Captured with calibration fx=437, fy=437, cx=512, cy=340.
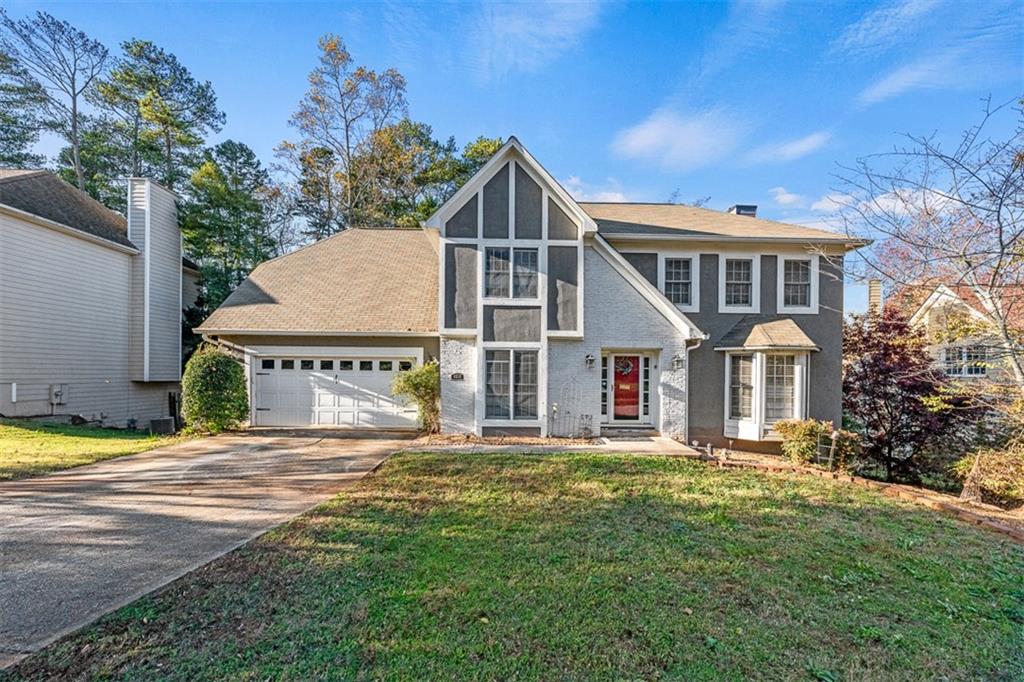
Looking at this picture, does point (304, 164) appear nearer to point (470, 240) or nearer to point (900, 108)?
point (470, 240)

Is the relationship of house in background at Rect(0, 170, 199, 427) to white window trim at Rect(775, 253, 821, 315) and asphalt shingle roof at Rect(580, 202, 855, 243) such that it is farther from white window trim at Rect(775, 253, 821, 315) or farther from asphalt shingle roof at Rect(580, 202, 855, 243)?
white window trim at Rect(775, 253, 821, 315)

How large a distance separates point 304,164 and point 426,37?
16707 mm

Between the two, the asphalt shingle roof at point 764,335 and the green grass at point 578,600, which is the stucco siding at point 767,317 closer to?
the asphalt shingle roof at point 764,335

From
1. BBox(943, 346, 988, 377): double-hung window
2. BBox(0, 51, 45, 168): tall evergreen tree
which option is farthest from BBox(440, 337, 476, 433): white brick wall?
BBox(0, 51, 45, 168): tall evergreen tree

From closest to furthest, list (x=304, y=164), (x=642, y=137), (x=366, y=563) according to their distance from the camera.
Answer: (x=366, y=563), (x=642, y=137), (x=304, y=164)

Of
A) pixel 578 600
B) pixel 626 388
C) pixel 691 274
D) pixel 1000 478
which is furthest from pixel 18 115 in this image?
pixel 1000 478

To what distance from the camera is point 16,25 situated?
20.3 metres

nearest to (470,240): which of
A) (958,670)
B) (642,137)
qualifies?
(642,137)

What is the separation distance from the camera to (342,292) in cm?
1348

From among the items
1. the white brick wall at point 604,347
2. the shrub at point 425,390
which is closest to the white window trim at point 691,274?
the white brick wall at point 604,347

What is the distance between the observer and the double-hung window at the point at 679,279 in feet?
40.3

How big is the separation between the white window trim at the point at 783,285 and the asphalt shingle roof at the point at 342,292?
969 centimetres

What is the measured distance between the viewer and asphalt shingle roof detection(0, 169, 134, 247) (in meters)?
13.0

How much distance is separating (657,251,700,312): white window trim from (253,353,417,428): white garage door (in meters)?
7.39
